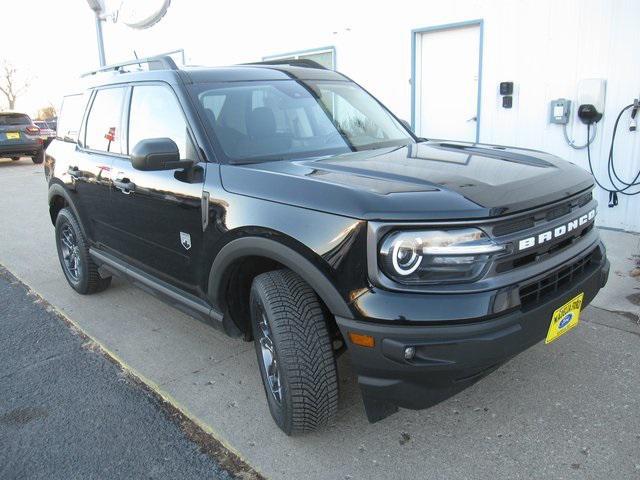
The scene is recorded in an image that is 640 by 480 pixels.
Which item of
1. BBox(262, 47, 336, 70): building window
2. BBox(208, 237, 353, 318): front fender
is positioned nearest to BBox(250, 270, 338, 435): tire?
BBox(208, 237, 353, 318): front fender

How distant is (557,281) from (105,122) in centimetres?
329

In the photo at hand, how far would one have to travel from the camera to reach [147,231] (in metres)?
3.47

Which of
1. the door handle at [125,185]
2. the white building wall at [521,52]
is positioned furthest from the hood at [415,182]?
the white building wall at [521,52]

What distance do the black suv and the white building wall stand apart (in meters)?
3.16

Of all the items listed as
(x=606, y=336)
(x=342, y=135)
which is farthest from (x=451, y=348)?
(x=606, y=336)

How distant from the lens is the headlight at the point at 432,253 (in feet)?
7.04

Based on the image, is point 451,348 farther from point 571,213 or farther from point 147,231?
point 147,231

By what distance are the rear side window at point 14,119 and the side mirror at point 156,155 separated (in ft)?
55.5

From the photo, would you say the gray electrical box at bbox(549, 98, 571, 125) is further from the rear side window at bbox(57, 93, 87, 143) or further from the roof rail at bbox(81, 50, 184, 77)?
the rear side window at bbox(57, 93, 87, 143)

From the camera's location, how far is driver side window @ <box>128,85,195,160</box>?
3.19 metres

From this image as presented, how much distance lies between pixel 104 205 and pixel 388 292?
8.65ft

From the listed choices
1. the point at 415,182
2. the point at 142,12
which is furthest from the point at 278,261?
the point at 142,12

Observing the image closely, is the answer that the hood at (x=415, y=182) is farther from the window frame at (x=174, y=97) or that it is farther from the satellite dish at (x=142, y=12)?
the satellite dish at (x=142, y=12)

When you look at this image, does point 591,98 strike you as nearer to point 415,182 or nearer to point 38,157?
point 415,182
